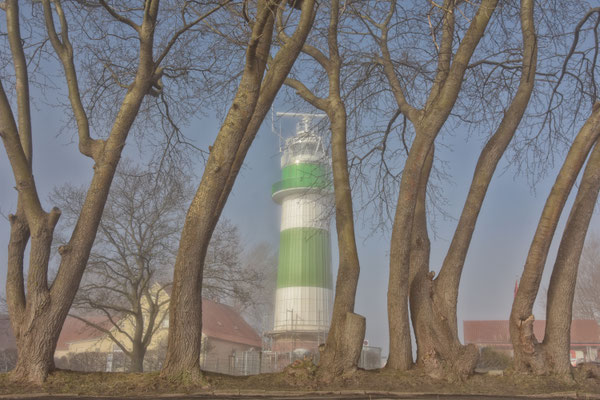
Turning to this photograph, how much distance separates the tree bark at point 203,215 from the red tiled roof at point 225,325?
19131 mm

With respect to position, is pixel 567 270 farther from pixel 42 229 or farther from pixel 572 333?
pixel 572 333

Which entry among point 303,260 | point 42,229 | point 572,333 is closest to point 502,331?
point 572,333

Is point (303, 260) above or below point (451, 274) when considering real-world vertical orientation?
above

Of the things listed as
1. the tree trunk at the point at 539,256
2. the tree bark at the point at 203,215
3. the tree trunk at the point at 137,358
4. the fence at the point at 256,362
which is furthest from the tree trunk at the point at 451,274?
the fence at the point at 256,362

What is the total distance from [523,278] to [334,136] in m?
2.97

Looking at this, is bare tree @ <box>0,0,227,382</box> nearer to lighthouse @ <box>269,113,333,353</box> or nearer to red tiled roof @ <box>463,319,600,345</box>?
lighthouse @ <box>269,113,333,353</box>

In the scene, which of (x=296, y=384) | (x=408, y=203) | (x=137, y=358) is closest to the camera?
(x=296, y=384)

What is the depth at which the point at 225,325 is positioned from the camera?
2702 centimetres

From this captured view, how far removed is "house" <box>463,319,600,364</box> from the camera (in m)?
28.2

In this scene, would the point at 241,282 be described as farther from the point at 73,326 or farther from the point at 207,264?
the point at 73,326

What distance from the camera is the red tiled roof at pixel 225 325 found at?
25000 mm

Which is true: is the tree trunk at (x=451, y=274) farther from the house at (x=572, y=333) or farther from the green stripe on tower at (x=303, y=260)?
the house at (x=572, y=333)

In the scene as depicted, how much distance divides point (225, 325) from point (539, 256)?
22.9 meters

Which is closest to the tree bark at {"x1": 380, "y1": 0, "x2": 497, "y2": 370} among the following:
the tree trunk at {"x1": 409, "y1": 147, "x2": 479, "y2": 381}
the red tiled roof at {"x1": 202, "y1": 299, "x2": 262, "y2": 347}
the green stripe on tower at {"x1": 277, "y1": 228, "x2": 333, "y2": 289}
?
the tree trunk at {"x1": 409, "y1": 147, "x2": 479, "y2": 381}
